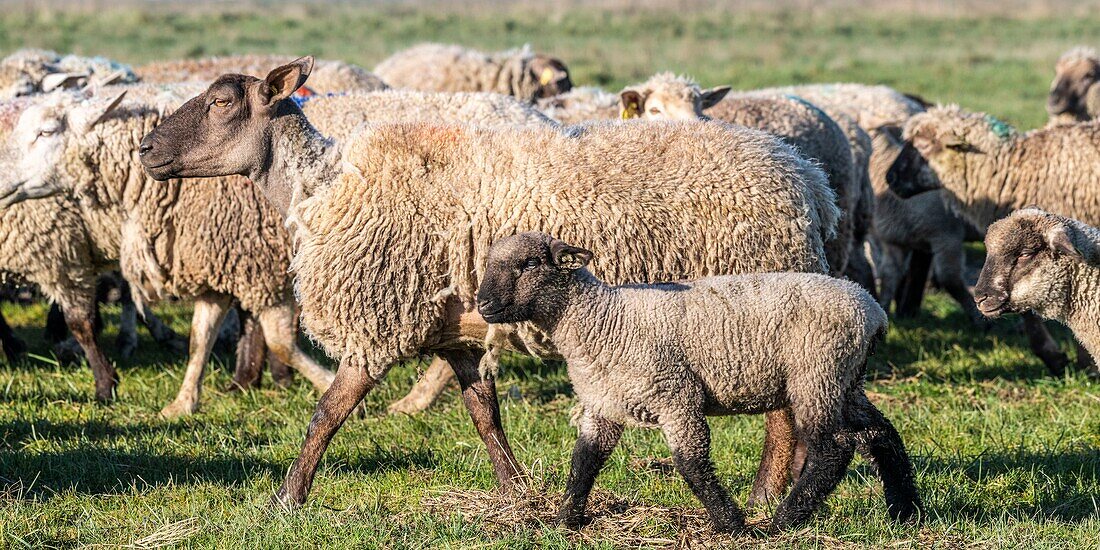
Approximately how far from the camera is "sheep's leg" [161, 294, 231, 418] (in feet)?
23.2

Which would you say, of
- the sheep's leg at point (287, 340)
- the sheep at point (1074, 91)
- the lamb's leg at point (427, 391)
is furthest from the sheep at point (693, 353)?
the sheep at point (1074, 91)

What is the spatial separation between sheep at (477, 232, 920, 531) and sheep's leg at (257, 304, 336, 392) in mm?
2918

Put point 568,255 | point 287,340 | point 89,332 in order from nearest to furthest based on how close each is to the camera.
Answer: point 568,255 < point 287,340 < point 89,332

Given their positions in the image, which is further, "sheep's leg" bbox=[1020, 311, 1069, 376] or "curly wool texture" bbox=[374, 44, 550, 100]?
"curly wool texture" bbox=[374, 44, 550, 100]

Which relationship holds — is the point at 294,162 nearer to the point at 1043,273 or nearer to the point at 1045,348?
the point at 1043,273

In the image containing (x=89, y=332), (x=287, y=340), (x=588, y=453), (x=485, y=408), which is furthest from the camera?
(x=89, y=332)

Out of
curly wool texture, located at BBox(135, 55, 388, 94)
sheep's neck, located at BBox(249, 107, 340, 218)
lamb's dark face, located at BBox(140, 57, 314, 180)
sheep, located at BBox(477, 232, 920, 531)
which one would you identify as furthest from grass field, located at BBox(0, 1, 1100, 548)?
curly wool texture, located at BBox(135, 55, 388, 94)

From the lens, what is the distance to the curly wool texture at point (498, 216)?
5.05 meters

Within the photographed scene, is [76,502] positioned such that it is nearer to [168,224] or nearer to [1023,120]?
[168,224]

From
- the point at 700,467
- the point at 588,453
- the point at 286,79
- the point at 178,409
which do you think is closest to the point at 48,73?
the point at 178,409

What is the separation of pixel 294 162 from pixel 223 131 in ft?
1.12

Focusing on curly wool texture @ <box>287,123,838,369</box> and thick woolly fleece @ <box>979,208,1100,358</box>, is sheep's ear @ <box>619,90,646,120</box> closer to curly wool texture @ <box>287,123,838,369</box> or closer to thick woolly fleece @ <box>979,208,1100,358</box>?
curly wool texture @ <box>287,123,838,369</box>

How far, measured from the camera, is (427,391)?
277 inches

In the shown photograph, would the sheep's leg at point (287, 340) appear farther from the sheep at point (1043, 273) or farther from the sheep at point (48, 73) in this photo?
the sheep at point (1043, 273)
